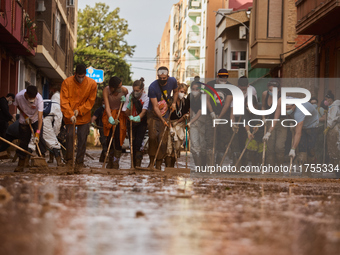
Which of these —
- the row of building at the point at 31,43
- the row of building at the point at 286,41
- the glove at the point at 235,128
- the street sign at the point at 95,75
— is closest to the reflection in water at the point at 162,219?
the glove at the point at 235,128

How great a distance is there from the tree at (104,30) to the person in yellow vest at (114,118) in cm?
4611

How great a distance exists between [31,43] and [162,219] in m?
19.5

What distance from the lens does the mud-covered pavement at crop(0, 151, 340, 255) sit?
410 centimetres

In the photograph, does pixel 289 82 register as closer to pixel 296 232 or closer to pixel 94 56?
pixel 296 232

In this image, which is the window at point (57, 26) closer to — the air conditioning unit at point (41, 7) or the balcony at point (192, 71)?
the air conditioning unit at point (41, 7)

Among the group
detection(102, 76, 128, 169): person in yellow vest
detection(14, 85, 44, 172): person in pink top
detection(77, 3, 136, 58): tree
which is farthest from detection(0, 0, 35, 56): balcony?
detection(77, 3, 136, 58): tree

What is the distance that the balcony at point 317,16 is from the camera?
1870 centimetres

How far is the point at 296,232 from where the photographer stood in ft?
15.8


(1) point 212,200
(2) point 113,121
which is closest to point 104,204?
(1) point 212,200

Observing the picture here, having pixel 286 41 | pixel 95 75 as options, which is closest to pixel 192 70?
pixel 95 75

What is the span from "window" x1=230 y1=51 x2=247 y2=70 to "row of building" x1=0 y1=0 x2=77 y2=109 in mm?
9981

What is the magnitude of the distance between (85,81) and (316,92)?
4.77 meters

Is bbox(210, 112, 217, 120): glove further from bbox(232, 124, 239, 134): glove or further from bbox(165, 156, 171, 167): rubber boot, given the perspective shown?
bbox(165, 156, 171, 167): rubber boot

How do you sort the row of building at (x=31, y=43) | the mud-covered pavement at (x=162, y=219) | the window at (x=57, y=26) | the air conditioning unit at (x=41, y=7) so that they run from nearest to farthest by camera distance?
the mud-covered pavement at (x=162, y=219) < the row of building at (x=31, y=43) < the air conditioning unit at (x=41, y=7) < the window at (x=57, y=26)
